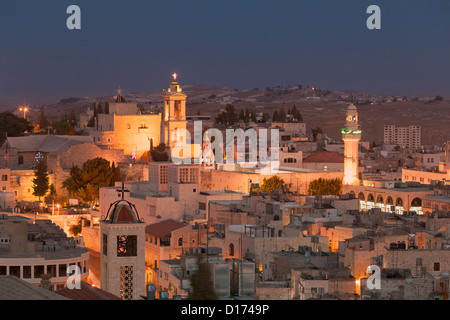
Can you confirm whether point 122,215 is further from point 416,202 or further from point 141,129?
point 141,129

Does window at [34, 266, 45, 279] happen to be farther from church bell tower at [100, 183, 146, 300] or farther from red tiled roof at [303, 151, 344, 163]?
red tiled roof at [303, 151, 344, 163]

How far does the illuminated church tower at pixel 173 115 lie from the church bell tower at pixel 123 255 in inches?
1061

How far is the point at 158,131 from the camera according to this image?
162ft

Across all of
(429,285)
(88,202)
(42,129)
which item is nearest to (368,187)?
(88,202)

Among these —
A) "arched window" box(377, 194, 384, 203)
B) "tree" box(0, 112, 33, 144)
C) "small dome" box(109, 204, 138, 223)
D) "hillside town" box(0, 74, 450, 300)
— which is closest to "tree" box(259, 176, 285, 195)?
"hillside town" box(0, 74, 450, 300)

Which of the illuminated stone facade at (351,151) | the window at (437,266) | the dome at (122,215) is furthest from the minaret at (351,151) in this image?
the dome at (122,215)

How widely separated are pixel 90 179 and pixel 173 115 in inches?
363

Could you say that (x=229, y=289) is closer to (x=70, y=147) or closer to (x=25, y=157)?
(x=70, y=147)

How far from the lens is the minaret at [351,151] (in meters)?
40.8

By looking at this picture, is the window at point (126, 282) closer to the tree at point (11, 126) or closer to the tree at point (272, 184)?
the tree at point (272, 184)

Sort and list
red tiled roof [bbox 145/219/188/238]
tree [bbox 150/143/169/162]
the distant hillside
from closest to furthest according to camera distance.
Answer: red tiled roof [bbox 145/219/188/238] < tree [bbox 150/143/169/162] < the distant hillside

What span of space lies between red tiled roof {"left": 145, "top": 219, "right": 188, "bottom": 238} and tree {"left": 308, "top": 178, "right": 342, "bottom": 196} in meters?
10.5

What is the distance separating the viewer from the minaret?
40750 mm

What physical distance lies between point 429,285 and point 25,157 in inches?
1188
